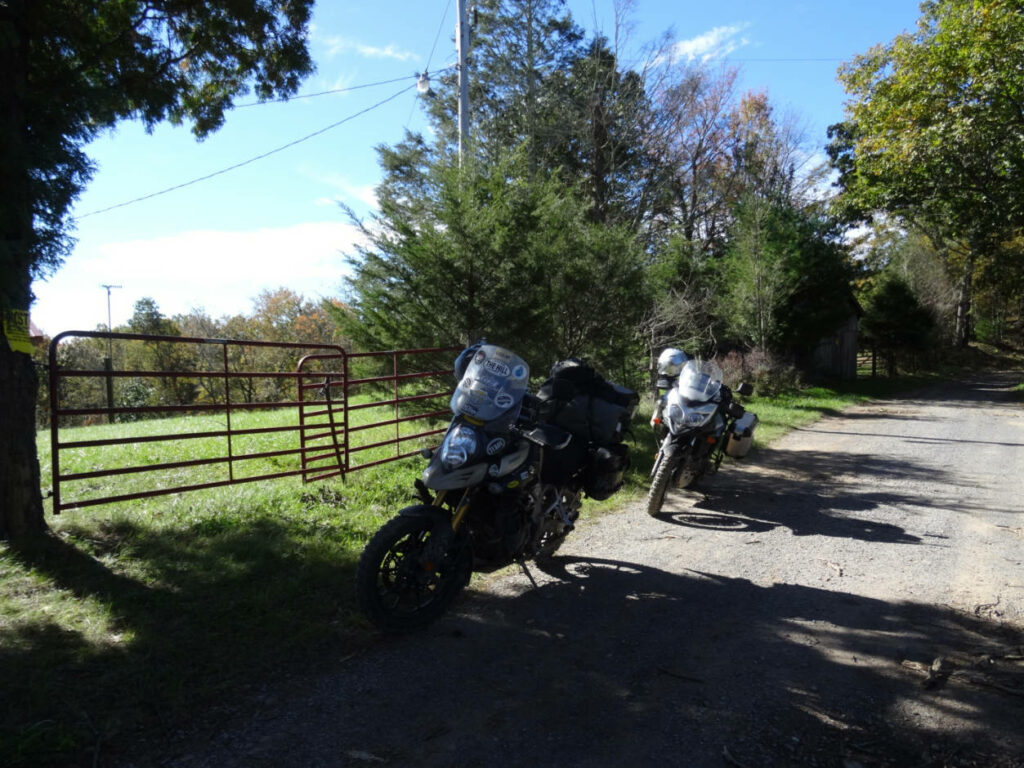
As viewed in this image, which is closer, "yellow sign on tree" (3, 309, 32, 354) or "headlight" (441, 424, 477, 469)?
"headlight" (441, 424, 477, 469)

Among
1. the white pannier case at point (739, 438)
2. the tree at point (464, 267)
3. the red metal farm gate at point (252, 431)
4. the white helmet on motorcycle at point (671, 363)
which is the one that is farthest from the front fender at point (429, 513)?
the tree at point (464, 267)

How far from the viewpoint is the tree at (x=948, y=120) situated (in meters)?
14.4

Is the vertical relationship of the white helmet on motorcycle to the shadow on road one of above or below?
above

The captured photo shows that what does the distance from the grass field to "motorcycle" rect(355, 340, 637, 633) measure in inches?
17.7

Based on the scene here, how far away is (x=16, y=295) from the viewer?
4242 mm

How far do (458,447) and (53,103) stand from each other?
370cm

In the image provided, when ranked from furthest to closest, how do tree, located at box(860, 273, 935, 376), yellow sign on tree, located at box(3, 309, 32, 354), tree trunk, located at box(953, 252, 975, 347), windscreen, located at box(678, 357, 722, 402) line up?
tree trunk, located at box(953, 252, 975, 347) → tree, located at box(860, 273, 935, 376) → windscreen, located at box(678, 357, 722, 402) → yellow sign on tree, located at box(3, 309, 32, 354)

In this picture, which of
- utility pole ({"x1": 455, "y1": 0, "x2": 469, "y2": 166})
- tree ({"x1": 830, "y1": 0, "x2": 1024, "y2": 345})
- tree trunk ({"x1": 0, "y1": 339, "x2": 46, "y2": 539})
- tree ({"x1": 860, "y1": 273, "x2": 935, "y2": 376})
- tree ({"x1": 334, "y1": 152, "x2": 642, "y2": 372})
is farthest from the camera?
tree ({"x1": 860, "y1": 273, "x2": 935, "y2": 376})

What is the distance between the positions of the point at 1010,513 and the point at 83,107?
8538mm

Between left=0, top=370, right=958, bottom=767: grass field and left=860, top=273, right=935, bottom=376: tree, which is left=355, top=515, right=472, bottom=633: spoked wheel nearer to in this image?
left=0, top=370, right=958, bottom=767: grass field

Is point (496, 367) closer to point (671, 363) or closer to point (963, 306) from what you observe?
point (671, 363)

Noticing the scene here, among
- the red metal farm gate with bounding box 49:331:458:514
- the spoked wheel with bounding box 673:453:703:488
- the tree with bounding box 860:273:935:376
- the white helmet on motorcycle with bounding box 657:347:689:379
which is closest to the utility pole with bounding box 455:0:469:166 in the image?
the red metal farm gate with bounding box 49:331:458:514

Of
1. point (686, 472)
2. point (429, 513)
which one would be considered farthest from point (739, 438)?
point (429, 513)

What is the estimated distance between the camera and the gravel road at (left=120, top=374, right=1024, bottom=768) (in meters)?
2.68
